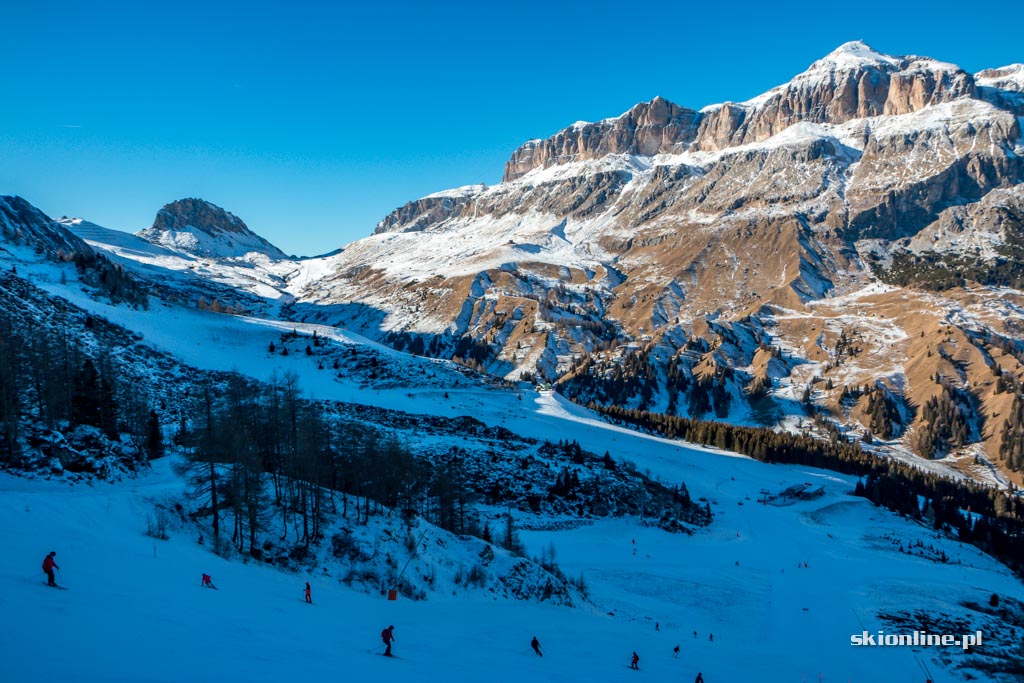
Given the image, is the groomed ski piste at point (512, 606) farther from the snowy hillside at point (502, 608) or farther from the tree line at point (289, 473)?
the tree line at point (289, 473)

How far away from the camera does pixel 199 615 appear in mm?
18453

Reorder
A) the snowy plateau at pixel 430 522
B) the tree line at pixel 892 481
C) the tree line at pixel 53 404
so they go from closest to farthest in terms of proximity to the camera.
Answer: the snowy plateau at pixel 430 522
the tree line at pixel 53 404
the tree line at pixel 892 481

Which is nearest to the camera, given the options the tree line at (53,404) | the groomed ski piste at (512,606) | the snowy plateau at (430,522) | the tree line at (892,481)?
the groomed ski piste at (512,606)

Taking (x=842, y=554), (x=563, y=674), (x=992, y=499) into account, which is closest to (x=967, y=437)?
(x=992, y=499)

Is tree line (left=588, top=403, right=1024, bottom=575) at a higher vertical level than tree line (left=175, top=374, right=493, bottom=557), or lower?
lower

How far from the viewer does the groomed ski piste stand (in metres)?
15.1

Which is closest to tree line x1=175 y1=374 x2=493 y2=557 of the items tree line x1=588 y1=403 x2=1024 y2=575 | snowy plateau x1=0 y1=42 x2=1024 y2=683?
snowy plateau x1=0 y1=42 x2=1024 y2=683

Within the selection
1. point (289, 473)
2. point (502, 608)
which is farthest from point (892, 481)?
point (289, 473)

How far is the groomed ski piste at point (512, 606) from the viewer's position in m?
15.1

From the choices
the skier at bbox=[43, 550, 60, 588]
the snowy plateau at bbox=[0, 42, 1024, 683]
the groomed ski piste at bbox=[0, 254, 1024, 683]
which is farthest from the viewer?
the snowy plateau at bbox=[0, 42, 1024, 683]

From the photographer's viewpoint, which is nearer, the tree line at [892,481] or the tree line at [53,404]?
the tree line at [53,404]

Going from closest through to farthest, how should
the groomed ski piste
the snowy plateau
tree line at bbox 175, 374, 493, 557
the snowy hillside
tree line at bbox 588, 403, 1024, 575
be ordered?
1. the groomed ski piste
2. the snowy hillside
3. the snowy plateau
4. tree line at bbox 175, 374, 493, 557
5. tree line at bbox 588, 403, 1024, 575

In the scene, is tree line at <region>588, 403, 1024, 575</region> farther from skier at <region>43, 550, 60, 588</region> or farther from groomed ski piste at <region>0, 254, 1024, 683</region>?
skier at <region>43, 550, 60, 588</region>

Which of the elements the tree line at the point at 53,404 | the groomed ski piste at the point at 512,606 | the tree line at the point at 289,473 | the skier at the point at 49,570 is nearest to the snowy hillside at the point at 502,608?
the groomed ski piste at the point at 512,606
